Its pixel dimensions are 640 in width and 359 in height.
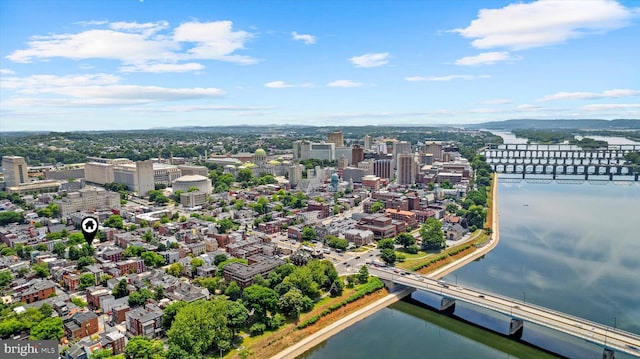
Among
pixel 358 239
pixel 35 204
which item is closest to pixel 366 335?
pixel 358 239

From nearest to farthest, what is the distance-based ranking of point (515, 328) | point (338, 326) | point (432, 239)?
point (515, 328), point (338, 326), point (432, 239)

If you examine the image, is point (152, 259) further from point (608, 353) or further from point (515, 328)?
point (608, 353)

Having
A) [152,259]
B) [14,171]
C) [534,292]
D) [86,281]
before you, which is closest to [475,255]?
[534,292]

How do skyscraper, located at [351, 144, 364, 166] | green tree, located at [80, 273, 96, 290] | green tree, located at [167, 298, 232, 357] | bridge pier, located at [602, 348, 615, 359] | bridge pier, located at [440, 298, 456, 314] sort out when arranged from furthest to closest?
skyscraper, located at [351, 144, 364, 166] → green tree, located at [80, 273, 96, 290] → bridge pier, located at [440, 298, 456, 314] → bridge pier, located at [602, 348, 615, 359] → green tree, located at [167, 298, 232, 357]

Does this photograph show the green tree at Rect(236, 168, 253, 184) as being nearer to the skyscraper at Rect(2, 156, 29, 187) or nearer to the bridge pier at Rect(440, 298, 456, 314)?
the skyscraper at Rect(2, 156, 29, 187)

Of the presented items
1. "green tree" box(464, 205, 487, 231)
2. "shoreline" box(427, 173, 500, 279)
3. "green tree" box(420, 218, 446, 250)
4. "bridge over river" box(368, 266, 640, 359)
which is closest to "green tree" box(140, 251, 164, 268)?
"bridge over river" box(368, 266, 640, 359)

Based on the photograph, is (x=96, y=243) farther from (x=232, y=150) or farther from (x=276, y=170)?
(x=232, y=150)

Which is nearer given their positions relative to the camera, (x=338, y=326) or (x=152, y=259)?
(x=338, y=326)
